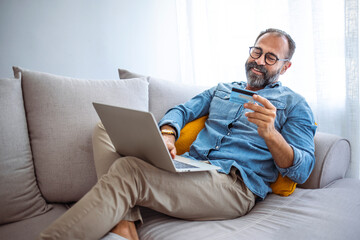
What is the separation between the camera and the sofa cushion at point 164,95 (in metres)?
1.62

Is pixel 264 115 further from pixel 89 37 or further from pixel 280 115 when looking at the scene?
pixel 89 37

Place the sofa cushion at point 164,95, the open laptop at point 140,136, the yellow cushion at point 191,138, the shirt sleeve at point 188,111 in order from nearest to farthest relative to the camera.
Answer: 1. the open laptop at point 140,136
2. the yellow cushion at point 191,138
3. the shirt sleeve at point 188,111
4. the sofa cushion at point 164,95

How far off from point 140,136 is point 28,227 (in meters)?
0.65

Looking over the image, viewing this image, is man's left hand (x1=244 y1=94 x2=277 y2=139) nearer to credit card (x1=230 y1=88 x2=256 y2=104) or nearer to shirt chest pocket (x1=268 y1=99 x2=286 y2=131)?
credit card (x1=230 y1=88 x2=256 y2=104)

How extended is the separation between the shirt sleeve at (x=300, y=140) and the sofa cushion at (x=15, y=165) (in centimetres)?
106

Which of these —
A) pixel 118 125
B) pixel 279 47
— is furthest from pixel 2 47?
pixel 279 47

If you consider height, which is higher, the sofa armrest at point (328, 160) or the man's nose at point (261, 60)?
the man's nose at point (261, 60)

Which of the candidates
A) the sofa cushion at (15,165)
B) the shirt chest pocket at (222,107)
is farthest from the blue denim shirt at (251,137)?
the sofa cushion at (15,165)

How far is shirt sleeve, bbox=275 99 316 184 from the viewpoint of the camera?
115 centimetres

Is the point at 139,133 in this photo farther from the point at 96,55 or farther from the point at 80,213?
the point at 96,55

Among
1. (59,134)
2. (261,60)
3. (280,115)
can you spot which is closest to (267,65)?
(261,60)

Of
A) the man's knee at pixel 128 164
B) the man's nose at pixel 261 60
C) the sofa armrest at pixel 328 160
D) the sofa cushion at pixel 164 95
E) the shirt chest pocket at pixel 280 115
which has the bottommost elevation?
the sofa armrest at pixel 328 160

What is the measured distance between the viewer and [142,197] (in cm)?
98

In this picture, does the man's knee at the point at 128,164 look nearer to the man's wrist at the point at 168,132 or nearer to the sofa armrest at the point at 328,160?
the man's wrist at the point at 168,132
